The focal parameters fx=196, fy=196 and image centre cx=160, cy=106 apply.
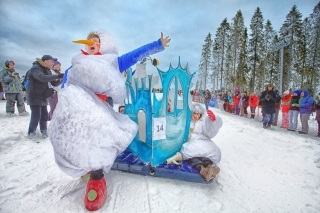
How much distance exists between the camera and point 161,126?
2.70 metres

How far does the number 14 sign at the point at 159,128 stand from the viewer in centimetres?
262

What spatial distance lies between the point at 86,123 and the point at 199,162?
66.0 inches

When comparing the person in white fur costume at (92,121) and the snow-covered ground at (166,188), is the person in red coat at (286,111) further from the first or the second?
the person in white fur costume at (92,121)

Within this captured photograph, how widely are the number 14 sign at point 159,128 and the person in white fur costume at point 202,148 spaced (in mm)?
415

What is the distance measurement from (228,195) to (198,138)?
871mm

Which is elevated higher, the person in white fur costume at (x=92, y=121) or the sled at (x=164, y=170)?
the person in white fur costume at (x=92, y=121)

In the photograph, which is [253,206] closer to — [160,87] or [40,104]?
[160,87]

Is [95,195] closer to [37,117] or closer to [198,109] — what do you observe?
[198,109]

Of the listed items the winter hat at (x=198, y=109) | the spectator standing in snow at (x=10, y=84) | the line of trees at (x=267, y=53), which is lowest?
the winter hat at (x=198, y=109)

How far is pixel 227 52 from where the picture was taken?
1195 inches

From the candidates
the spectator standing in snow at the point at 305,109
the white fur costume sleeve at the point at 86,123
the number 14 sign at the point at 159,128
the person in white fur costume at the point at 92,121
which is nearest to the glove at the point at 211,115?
the number 14 sign at the point at 159,128

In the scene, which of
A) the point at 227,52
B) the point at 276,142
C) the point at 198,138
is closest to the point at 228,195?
the point at 198,138

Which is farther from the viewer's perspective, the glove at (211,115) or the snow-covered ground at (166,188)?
the glove at (211,115)

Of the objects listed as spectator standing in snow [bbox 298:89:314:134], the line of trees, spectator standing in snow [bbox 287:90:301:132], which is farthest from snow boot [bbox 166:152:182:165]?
the line of trees
